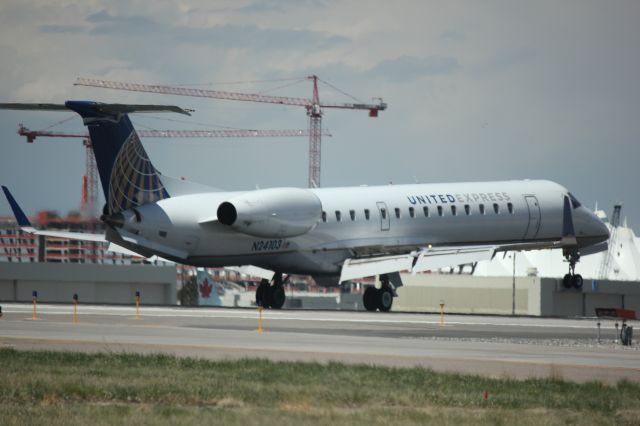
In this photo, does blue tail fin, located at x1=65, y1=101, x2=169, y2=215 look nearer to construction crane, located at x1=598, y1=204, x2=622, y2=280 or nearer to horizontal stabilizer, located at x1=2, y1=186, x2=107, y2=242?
horizontal stabilizer, located at x1=2, y1=186, x2=107, y2=242

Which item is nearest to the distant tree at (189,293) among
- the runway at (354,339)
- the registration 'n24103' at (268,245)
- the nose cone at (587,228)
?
the nose cone at (587,228)

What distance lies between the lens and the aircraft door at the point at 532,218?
59375 millimetres

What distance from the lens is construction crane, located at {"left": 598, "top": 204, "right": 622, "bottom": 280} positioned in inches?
6988

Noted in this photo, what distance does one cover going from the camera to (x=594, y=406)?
21.0 meters

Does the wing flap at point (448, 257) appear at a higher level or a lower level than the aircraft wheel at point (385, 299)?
higher

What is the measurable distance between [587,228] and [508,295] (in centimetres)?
5754

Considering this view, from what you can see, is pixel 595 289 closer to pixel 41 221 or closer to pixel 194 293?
pixel 41 221

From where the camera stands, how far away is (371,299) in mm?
56125

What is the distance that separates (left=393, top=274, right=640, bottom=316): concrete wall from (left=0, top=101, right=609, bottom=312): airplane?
1882 inches

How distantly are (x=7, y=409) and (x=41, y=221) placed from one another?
220ft

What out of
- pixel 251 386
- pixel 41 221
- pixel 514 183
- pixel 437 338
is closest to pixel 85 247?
pixel 41 221

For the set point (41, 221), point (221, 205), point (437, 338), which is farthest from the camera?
point (41, 221)

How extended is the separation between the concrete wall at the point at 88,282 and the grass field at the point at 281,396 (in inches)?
2488

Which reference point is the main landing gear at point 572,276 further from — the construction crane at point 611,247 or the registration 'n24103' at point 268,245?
the construction crane at point 611,247
